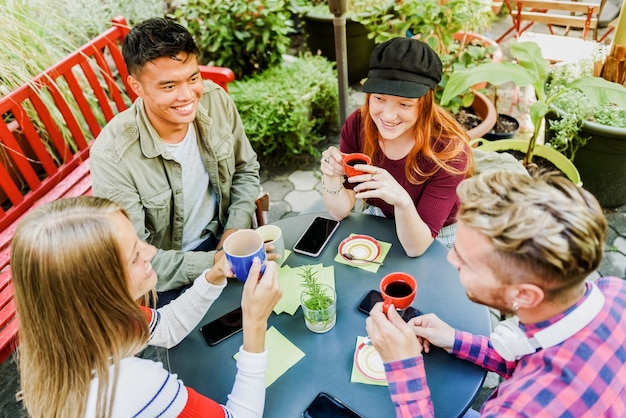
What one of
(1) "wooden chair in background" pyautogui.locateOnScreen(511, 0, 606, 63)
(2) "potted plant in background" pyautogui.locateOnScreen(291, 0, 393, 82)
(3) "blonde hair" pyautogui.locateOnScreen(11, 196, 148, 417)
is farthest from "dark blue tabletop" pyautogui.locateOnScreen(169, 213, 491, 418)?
(2) "potted plant in background" pyautogui.locateOnScreen(291, 0, 393, 82)

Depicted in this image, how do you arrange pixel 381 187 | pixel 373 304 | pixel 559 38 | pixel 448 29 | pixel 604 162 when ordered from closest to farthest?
pixel 373 304, pixel 381 187, pixel 604 162, pixel 448 29, pixel 559 38

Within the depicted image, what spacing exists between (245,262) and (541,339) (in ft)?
3.13

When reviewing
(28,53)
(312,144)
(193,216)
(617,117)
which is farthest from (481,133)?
(28,53)

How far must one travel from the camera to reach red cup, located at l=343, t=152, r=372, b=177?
1.94m

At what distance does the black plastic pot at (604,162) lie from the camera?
321 cm

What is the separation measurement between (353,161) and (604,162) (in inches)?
93.8

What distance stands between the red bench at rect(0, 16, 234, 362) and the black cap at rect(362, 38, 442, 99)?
1.37 meters

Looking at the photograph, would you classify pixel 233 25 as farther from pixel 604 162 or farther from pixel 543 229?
pixel 543 229

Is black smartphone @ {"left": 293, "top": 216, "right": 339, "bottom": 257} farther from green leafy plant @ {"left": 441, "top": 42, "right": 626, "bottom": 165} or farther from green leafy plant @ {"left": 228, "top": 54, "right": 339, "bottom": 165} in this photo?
green leafy plant @ {"left": 228, "top": 54, "right": 339, "bottom": 165}

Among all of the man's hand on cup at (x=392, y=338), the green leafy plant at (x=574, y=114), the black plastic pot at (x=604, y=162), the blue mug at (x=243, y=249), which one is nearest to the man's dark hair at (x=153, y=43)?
the blue mug at (x=243, y=249)

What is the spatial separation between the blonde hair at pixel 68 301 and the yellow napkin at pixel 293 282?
0.67 metres

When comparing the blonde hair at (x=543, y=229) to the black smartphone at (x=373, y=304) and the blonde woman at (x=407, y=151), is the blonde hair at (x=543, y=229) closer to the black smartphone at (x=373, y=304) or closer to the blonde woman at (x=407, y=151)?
the black smartphone at (x=373, y=304)

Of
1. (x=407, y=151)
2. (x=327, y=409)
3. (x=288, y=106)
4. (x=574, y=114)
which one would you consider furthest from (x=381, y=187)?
(x=288, y=106)

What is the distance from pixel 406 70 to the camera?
2.05 metres
